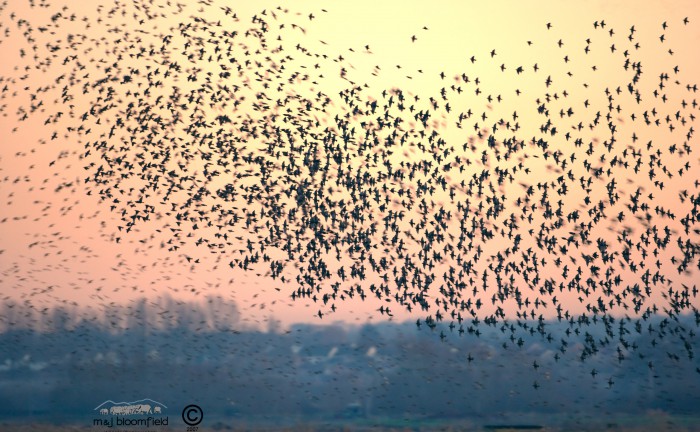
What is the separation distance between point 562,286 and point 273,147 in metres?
10.9

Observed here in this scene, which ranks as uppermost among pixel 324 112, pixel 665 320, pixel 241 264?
pixel 324 112

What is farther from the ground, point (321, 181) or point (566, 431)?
point (321, 181)

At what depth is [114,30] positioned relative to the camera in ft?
109

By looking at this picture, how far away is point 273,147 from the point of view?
34.0 metres

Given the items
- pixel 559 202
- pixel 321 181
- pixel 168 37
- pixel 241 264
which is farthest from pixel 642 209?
pixel 168 37

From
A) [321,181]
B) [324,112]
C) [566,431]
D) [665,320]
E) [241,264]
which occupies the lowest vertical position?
[566,431]

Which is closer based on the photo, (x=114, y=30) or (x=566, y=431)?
(x=114, y=30)

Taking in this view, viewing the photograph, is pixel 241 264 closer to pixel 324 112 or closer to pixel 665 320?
pixel 324 112

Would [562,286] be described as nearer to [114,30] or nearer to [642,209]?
[642,209]

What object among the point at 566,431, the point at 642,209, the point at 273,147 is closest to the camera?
the point at 642,209

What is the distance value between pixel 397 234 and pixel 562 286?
5.73 meters

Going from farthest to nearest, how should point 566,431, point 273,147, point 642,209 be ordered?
1. point 566,431
2. point 273,147
3. point 642,209

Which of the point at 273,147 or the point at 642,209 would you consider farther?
the point at 273,147

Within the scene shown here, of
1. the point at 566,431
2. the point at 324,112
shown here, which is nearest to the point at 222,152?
the point at 324,112
